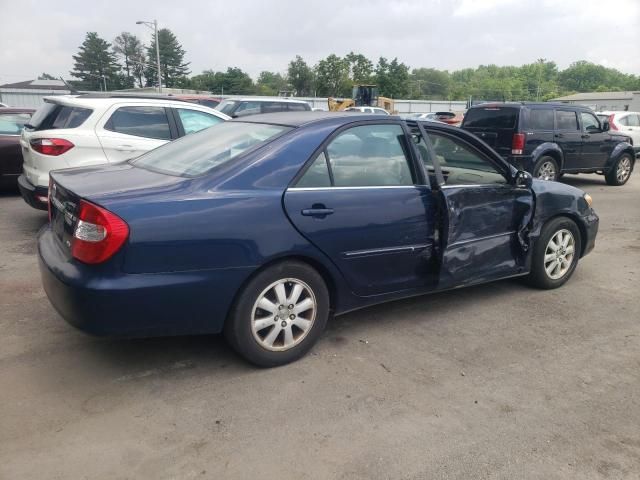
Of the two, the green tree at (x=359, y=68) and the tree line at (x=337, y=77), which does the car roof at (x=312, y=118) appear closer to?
the tree line at (x=337, y=77)

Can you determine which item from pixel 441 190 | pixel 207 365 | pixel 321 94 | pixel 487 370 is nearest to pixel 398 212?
pixel 441 190

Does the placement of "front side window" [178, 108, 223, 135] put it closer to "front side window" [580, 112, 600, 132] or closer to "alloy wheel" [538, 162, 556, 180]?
"alloy wheel" [538, 162, 556, 180]

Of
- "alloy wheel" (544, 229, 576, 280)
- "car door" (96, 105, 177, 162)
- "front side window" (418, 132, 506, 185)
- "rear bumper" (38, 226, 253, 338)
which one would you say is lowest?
"alloy wheel" (544, 229, 576, 280)

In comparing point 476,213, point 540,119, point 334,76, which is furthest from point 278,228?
point 334,76

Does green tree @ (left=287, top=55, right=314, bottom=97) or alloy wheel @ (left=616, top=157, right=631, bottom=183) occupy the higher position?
green tree @ (left=287, top=55, right=314, bottom=97)

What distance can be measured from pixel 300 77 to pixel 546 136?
67.1 metres

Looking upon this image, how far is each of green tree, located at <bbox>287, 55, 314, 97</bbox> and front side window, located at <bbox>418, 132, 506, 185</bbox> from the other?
71578mm

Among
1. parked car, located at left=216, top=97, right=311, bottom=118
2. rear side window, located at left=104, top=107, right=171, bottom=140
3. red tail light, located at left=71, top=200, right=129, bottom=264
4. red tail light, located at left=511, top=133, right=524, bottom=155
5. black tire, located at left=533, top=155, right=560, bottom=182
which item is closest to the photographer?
red tail light, located at left=71, top=200, right=129, bottom=264

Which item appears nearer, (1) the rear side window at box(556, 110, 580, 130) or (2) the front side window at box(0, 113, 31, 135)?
(2) the front side window at box(0, 113, 31, 135)

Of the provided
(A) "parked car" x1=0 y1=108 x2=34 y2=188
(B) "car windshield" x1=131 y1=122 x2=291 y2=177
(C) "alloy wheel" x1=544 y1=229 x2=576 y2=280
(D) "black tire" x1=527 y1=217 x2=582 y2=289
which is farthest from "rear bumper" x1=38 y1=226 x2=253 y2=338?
(A) "parked car" x1=0 y1=108 x2=34 y2=188

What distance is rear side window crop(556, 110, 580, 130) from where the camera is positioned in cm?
1103

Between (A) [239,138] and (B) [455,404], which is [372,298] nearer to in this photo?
(B) [455,404]

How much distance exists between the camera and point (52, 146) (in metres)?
6.25

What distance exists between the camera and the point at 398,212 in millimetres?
3838
